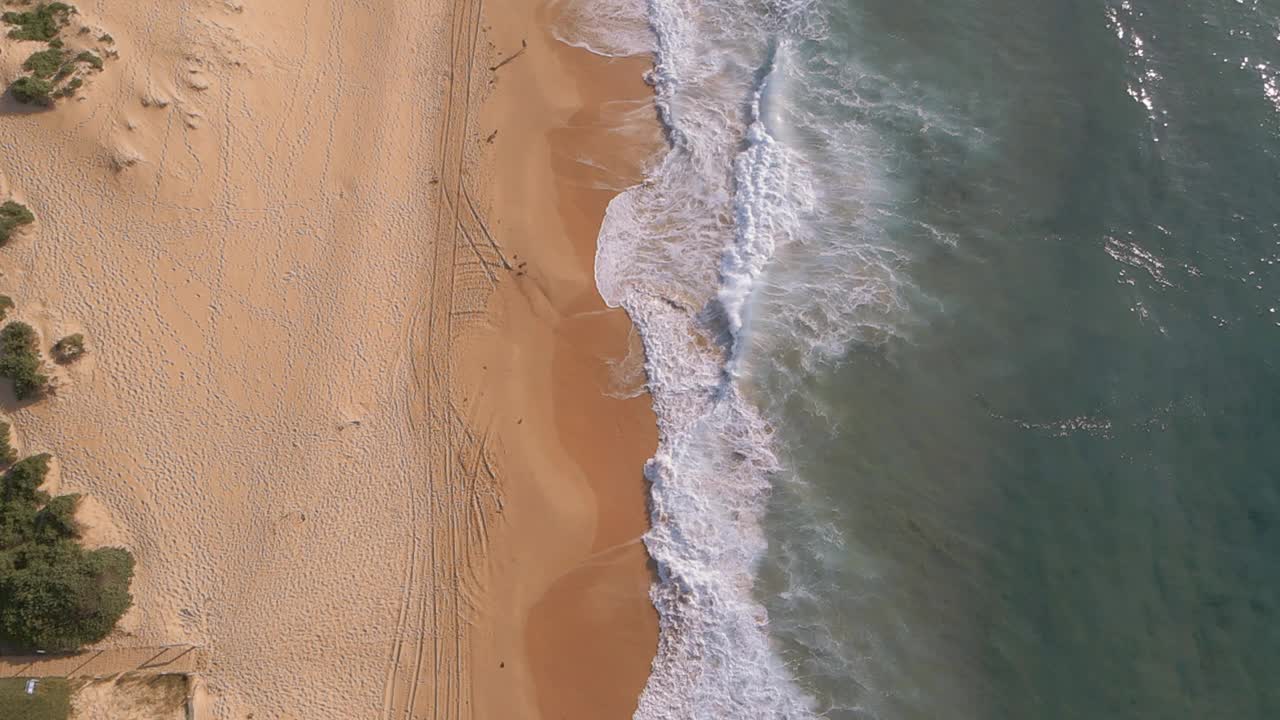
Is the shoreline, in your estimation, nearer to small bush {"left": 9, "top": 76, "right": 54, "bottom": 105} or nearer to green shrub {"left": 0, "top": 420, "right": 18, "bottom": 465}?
green shrub {"left": 0, "top": 420, "right": 18, "bottom": 465}

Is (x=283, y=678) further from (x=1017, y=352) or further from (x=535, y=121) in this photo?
(x=1017, y=352)

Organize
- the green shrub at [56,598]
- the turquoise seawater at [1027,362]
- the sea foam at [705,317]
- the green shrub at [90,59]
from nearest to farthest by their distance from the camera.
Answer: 1. the green shrub at [56,598]
2. the turquoise seawater at [1027,362]
3. the sea foam at [705,317]
4. the green shrub at [90,59]

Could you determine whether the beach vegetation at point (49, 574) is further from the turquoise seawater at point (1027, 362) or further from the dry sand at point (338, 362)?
the turquoise seawater at point (1027, 362)

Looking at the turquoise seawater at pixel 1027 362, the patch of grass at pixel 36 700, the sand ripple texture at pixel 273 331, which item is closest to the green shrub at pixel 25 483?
the sand ripple texture at pixel 273 331

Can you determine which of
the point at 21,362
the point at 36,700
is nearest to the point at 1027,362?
the point at 36,700

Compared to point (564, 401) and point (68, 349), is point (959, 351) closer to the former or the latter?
point (564, 401)

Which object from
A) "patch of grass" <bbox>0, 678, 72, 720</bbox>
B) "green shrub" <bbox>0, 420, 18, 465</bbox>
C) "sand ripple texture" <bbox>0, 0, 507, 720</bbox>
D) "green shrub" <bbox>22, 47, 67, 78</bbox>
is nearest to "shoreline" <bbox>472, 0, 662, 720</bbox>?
"sand ripple texture" <bbox>0, 0, 507, 720</bbox>

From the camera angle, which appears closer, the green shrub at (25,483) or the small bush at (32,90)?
the green shrub at (25,483)
